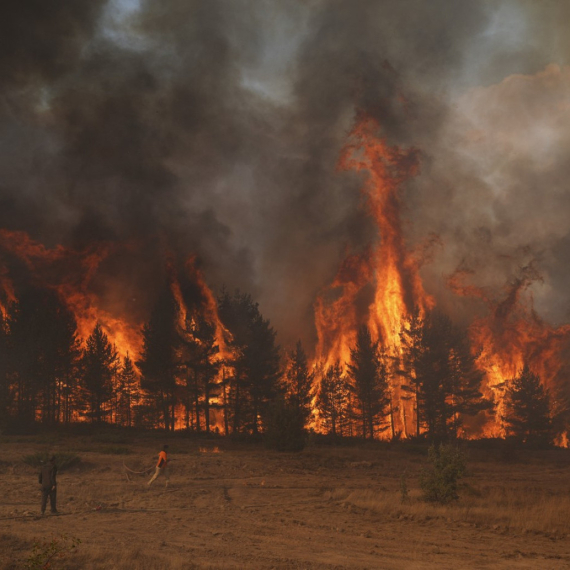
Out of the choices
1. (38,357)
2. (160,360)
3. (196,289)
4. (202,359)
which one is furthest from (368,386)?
(38,357)

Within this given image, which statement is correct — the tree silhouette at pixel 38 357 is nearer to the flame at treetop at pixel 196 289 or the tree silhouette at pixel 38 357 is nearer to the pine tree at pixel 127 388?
the pine tree at pixel 127 388

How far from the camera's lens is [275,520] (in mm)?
17562

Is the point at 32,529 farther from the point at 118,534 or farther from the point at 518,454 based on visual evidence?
the point at 518,454

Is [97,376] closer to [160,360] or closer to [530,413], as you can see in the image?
[160,360]

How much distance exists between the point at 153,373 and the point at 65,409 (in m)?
17.0

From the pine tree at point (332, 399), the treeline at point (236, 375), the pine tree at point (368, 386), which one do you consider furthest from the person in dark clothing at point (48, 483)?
the pine tree at point (332, 399)

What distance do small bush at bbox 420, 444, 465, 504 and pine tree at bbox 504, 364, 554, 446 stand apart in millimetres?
40521

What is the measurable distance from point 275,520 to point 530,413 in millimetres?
49447

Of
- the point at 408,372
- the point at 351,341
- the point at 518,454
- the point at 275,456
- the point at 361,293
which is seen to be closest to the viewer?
the point at 275,456

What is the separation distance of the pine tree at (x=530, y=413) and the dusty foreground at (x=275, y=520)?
2794 centimetres

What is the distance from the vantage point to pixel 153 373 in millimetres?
56781

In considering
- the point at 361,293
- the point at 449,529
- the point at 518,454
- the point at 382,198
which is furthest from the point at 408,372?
the point at 449,529

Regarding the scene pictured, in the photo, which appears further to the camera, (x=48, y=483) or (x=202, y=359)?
(x=202, y=359)

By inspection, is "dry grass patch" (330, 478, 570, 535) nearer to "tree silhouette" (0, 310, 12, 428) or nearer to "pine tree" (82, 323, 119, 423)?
"pine tree" (82, 323, 119, 423)
